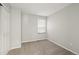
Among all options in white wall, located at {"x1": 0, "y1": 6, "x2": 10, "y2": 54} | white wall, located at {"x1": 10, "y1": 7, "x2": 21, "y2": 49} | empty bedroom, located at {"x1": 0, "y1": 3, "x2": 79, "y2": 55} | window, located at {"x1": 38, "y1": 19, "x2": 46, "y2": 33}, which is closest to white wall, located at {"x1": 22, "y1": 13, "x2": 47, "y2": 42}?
empty bedroom, located at {"x1": 0, "y1": 3, "x2": 79, "y2": 55}

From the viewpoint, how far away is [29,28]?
4.07m

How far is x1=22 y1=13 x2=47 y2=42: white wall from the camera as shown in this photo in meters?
3.86

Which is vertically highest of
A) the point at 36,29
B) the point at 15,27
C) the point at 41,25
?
the point at 41,25

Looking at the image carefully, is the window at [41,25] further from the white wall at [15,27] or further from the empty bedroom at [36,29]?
the white wall at [15,27]

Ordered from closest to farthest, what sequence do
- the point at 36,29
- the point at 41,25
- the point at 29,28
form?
1. the point at 29,28
2. the point at 36,29
3. the point at 41,25

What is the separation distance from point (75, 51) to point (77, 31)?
27.1 inches

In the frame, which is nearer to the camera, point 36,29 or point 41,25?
point 36,29

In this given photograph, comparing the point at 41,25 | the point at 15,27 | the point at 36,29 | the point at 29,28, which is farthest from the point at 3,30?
the point at 41,25

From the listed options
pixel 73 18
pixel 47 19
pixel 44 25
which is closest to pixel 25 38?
pixel 44 25

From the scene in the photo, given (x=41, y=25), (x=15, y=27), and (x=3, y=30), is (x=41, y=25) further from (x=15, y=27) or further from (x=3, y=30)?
(x=3, y=30)

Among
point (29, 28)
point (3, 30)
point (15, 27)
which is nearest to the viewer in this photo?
point (3, 30)

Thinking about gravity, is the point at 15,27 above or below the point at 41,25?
below

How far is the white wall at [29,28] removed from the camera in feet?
12.7

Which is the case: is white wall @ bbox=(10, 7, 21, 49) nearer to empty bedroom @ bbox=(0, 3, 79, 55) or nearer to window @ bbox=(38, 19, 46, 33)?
empty bedroom @ bbox=(0, 3, 79, 55)
